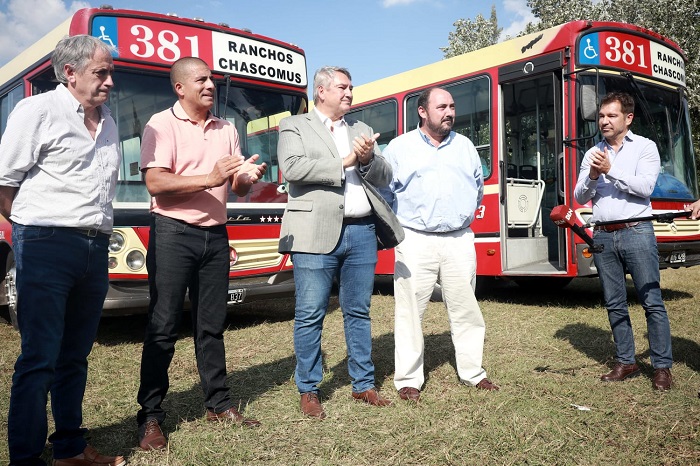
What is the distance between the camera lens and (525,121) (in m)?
9.05

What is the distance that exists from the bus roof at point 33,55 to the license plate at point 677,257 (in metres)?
7.21

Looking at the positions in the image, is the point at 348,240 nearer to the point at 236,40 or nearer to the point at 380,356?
the point at 380,356

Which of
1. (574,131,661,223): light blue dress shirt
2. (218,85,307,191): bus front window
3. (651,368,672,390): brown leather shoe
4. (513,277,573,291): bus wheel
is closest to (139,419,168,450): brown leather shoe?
(651,368,672,390): brown leather shoe

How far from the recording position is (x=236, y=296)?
22.4ft

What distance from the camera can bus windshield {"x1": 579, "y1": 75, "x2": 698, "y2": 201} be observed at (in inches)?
313

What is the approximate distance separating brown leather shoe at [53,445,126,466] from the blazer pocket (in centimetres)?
165

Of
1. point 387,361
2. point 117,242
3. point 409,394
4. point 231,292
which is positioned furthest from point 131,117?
point 409,394

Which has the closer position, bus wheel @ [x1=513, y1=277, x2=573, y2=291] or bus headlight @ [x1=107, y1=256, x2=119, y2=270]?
bus headlight @ [x1=107, y1=256, x2=119, y2=270]

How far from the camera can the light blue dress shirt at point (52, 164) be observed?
9.37ft

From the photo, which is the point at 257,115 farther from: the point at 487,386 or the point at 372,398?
the point at 487,386

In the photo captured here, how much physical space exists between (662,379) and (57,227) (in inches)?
150

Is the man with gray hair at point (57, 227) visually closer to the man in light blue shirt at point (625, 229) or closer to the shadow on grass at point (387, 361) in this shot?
the shadow on grass at point (387, 361)

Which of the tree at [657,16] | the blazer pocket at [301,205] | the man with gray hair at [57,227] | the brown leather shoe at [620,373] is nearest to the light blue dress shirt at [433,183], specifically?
the blazer pocket at [301,205]

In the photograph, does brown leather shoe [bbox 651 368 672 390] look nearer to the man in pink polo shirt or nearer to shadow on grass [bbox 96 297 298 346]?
the man in pink polo shirt
